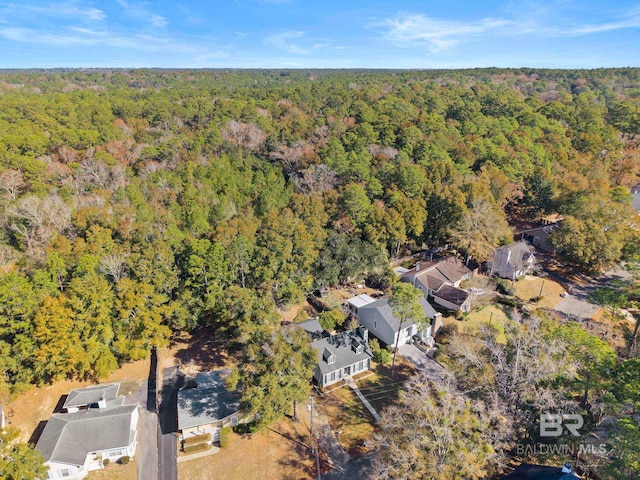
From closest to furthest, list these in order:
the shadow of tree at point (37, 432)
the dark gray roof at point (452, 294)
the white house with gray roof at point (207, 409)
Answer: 1. the white house with gray roof at point (207, 409)
2. the shadow of tree at point (37, 432)
3. the dark gray roof at point (452, 294)

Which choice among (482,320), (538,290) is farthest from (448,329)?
(538,290)

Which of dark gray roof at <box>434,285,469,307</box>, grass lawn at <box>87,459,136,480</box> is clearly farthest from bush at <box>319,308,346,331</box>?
grass lawn at <box>87,459,136,480</box>

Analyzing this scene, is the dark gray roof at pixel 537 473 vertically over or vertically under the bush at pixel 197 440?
over

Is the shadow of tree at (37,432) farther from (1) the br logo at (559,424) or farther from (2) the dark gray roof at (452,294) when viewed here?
(2) the dark gray roof at (452,294)

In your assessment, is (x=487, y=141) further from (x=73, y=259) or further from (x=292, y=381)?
(x=73, y=259)

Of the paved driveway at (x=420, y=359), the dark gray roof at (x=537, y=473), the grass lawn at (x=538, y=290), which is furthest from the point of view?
the grass lawn at (x=538, y=290)

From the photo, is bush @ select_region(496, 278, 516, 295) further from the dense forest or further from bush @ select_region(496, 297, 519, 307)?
the dense forest

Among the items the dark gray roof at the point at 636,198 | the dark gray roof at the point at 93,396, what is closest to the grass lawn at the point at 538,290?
the dark gray roof at the point at 636,198
